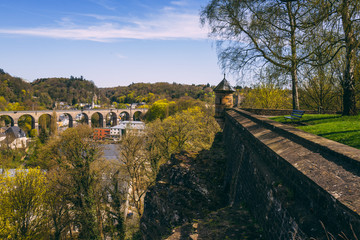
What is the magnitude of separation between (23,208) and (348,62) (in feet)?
57.4

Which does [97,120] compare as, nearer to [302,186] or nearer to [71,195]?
[71,195]

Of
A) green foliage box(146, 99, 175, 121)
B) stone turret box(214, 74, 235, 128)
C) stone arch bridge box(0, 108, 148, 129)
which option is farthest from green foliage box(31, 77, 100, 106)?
stone turret box(214, 74, 235, 128)

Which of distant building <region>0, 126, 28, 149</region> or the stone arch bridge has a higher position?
the stone arch bridge

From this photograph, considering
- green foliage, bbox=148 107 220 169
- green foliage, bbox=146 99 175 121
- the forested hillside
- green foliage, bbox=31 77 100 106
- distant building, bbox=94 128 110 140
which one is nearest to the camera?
distant building, bbox=94 128 110 140

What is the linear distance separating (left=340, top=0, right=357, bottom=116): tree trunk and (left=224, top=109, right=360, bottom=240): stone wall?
3.71 metres

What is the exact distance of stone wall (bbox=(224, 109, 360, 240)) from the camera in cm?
259

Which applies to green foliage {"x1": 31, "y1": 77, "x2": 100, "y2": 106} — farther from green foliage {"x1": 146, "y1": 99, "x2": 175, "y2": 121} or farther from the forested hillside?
green foliage {"x1": 146, "y1": 99, "x2": 175, "y2": 121}

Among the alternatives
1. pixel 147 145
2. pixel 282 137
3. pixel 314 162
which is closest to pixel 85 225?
pixel 147 145

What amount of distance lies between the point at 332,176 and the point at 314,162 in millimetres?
536

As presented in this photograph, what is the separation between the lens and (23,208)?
14367mm

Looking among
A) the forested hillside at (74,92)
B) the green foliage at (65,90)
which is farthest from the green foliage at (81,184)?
the green foliage at (65,90)

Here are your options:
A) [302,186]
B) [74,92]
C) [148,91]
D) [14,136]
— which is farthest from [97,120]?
[302,186]

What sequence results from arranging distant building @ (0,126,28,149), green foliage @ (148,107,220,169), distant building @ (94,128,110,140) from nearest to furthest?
distant building @ (94,128,110,140), green foliage @ (148,107,220,169), distant building @ (0,126,28,149)

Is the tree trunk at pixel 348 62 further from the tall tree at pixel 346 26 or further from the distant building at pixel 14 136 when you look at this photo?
the distant building at pixel 14 136
